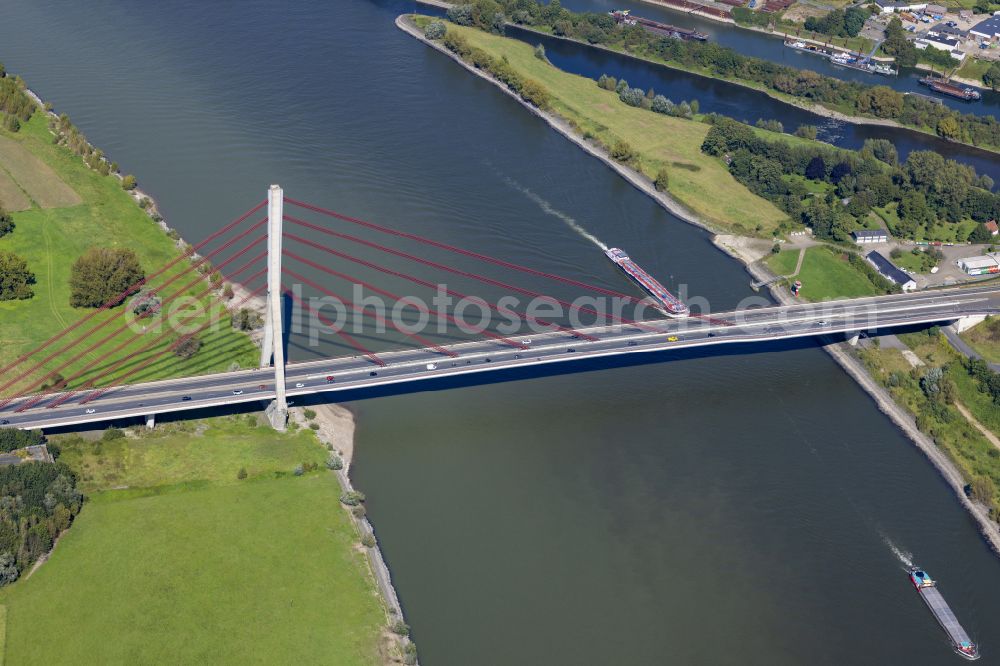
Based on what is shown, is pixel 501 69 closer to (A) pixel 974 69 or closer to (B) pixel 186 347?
(B) pixel 186 347

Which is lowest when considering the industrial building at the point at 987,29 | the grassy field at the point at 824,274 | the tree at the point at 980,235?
the grassy field at the point at 824,274

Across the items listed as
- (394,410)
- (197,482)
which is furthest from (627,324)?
(197,482)

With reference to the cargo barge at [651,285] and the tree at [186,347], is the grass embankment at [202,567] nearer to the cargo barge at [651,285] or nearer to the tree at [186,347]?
the tree at [186,347]

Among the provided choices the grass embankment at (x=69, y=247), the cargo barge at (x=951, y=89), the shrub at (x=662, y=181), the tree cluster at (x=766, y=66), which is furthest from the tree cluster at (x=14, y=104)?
the cargo barge at (x=951, y=89)

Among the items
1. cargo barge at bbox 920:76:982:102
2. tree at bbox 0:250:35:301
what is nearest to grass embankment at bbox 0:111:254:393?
tree at bbox 0:250:35:301

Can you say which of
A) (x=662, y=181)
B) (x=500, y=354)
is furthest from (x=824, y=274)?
(x=500, y=354)

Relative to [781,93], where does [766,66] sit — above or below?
above

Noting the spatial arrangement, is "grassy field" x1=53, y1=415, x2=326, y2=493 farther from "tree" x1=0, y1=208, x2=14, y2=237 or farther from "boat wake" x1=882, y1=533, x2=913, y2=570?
"boat wake" x1=882, y1=533, x2=913, y2=570
